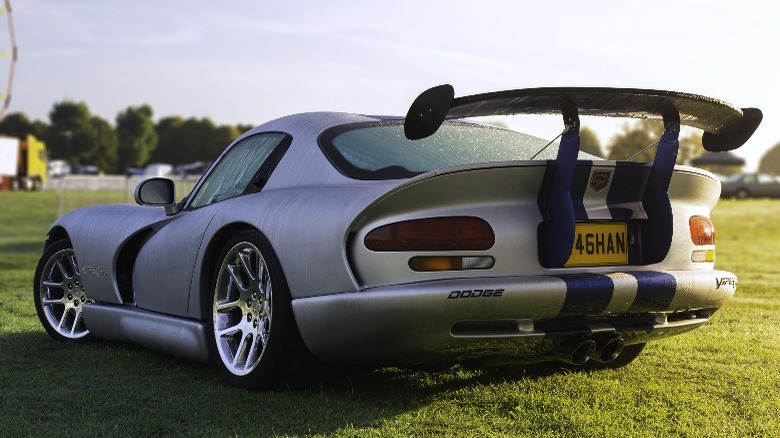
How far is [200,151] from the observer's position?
15462 cm

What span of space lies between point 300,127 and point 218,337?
1.05 meters

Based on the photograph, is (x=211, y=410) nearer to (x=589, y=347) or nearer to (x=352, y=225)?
(x=352, y=225)

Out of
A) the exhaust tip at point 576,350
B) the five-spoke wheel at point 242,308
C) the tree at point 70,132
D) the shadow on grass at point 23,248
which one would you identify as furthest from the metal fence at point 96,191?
the tree at point 70,132

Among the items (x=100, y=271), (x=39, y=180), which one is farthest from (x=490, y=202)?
(x=39, y=180)

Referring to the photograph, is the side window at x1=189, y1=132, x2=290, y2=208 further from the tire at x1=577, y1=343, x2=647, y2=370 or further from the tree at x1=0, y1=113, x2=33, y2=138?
the tree at x1=0, y1=113, x2=33, y2=138

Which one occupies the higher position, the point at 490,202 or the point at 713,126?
the point at 713,126

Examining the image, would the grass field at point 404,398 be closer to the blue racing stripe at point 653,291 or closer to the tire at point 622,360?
the tire at point 622,360

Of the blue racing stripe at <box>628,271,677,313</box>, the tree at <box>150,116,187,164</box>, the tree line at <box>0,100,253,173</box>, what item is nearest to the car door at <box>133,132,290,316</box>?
the blue racing stripe at <box>628,271,677,313</box>

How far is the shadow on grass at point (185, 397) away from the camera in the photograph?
3.95m

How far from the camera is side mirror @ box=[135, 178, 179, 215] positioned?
581 cm

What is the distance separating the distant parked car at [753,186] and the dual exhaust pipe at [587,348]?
48.9 metres

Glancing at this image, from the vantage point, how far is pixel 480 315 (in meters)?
3.93

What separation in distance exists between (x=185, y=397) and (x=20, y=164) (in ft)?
199

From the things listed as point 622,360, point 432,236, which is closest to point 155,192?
point 432,236
